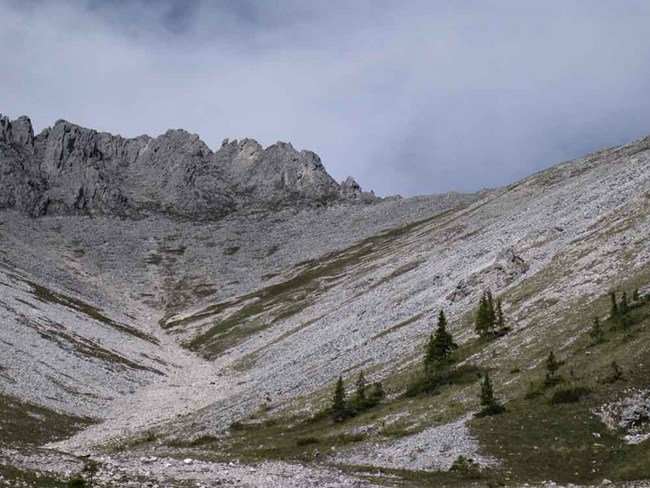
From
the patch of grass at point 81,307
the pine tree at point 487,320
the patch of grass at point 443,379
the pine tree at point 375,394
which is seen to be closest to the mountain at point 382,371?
the patch of grass at point 443,379

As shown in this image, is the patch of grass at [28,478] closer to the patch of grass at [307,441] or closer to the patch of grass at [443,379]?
the patch of grass at [307,441]

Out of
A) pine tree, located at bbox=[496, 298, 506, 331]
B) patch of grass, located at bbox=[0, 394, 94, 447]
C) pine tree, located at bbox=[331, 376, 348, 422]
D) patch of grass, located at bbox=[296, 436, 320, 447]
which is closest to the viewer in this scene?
patch of grass, located at bbox=[296, 436, 320, 447]

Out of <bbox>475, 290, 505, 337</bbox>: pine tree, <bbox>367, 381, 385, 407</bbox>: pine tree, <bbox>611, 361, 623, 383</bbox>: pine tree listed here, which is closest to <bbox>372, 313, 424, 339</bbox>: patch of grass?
<bbox>475, 290, 505, 337</bbox>: pine tree

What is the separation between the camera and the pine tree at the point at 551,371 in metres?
42.2

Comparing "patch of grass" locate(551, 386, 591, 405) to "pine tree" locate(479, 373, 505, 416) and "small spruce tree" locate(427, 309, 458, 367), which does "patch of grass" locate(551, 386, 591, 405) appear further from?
"small spruce tree" locate(427, 309, 458, 367)

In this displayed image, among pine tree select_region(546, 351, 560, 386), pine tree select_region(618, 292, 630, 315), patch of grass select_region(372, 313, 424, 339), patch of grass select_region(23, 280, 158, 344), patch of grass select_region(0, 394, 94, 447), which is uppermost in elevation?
patch of grass select_region(23, 280, 158, 344)

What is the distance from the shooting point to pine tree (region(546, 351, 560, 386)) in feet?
139

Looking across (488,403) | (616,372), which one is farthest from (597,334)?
(488,403)

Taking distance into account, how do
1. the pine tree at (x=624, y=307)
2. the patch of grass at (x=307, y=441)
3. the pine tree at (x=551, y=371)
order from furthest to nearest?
1. the pine tree at (x=624, y=307)
2. the patch of grass at (x=307, y=441)
3. the pine tree at (x=551, y=371)

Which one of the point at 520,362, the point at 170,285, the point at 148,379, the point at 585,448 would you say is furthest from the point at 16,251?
the point at 585,448

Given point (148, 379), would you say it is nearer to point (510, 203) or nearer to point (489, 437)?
point (489, 437)

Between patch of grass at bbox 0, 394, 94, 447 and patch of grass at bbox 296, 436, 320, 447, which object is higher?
patch of grass at bbox 0, 394, 94, 447

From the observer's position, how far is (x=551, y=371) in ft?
142

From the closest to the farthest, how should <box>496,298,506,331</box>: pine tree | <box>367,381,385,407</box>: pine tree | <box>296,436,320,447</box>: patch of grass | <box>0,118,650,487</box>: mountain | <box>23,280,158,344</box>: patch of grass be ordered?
<box>0,118,650,487</box>: mountain
<box>296,436,320,447</box>: patch of grass
<box>367,381,385,407</box>: pine tree
<box>496,298,506,331</box>: pine tree
<box>23,280,158,344</box>: patch of grass
